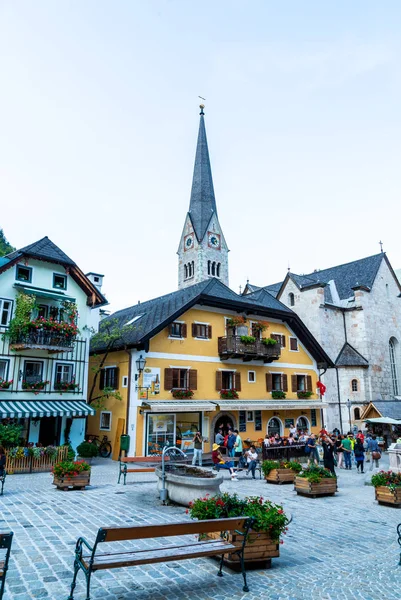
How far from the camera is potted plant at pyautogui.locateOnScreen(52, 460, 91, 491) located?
1316 cm

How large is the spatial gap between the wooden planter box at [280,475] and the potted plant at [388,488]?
3.85m

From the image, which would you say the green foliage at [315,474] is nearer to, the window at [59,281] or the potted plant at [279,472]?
the potted plant at [279,472]

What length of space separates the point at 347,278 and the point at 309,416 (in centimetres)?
2069

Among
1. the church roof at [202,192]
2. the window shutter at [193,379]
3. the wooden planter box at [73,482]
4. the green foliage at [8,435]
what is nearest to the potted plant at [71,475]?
the wooden planter box at [73,482]

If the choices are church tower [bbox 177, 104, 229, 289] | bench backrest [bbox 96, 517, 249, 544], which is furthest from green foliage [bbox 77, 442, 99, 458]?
church tower [bbox 177, 104, 229, 289]

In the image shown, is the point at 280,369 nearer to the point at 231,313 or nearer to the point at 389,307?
the point at 231,313

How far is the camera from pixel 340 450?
22.0 m

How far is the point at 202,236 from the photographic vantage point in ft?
220

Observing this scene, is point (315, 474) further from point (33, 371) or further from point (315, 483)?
point (33, 371)

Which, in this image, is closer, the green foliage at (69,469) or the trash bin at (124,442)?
the green foliage at (69,469)

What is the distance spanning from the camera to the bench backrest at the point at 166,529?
5277mm

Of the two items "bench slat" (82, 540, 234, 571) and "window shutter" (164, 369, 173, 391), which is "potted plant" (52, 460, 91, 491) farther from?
"window shutter" (164, 369, 173, 391)

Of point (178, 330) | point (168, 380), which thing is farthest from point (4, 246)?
point (168, 380)

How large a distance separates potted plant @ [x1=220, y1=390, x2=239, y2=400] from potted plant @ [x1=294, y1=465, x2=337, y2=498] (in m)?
12.1
